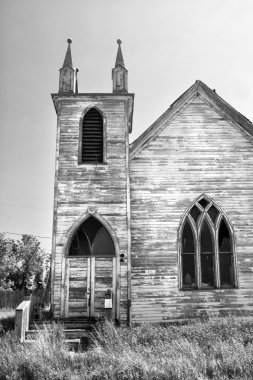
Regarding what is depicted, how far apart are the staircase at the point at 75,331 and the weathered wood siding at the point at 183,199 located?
1.74 meters

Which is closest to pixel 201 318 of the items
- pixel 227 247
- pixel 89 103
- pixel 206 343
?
pixel 227 247

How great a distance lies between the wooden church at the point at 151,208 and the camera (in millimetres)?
11750

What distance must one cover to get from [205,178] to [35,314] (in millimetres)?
6905

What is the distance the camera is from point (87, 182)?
12477mm

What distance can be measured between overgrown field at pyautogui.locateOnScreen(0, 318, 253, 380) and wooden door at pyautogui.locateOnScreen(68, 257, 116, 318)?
2561 millimetres

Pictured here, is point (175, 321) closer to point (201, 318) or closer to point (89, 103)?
point (201, 318)

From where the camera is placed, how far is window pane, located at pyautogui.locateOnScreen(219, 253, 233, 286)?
12353 millimetres

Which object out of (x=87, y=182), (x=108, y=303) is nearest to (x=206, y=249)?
(x=108, y=303)

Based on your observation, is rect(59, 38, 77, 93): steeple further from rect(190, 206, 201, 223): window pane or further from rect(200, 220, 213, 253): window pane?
rect(200, 220, 213, 253): window pane

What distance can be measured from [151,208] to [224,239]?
2.61 metres

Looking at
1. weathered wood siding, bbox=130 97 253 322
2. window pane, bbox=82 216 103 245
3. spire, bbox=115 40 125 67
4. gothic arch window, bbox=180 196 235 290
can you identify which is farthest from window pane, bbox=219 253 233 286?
spire, bbox=115 40 125 67

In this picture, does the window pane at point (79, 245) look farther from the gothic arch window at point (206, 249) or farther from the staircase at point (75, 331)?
the gothic arch window at point (206, 249)

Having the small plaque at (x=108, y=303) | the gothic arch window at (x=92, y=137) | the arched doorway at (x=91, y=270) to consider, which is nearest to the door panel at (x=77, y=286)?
the arched doorway at (x=91, y=270)

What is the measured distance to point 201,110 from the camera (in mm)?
13789
